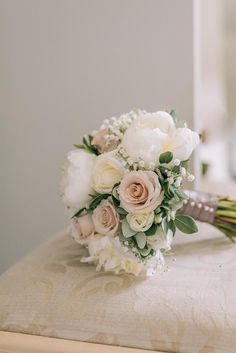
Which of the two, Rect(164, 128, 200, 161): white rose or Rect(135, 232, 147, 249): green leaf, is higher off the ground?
Rect(164, 128, 200, 161): white rose

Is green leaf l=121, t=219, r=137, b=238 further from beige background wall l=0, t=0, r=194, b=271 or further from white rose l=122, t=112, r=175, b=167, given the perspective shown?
beige background wall l=0, t=0, r=194, b=271

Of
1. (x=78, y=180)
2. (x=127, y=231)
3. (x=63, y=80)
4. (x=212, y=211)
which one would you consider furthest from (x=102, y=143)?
(x=63, y=80)

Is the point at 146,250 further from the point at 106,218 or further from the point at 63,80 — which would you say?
the point at 63,80

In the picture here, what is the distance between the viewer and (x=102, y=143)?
3.43 ft

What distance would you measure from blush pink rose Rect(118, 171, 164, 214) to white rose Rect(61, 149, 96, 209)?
0.30 ft

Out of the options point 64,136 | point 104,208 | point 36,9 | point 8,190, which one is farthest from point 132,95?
point 104,208

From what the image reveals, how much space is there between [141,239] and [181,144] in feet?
0.62

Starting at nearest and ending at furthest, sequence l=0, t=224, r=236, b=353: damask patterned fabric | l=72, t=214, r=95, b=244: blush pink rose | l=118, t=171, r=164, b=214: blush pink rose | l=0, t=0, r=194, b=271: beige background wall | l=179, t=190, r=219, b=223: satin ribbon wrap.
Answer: l=0, t=224, r=236, b=353: damask patterned fabric < l=118, t=171, r=164, b=214: blush pink rose < l=72, t=214, r=95, b=244: blush pink rose < l=179, t=190, r=219, b=223: satin ribbon wrap < l=0, t=0, r=194, b=271: beige background wall

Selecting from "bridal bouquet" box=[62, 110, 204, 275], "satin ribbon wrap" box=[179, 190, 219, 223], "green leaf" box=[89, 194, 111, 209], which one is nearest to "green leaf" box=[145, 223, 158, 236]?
"bridal bouquet" box=[62, 110, 204, 275]

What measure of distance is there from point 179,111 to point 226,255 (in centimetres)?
53

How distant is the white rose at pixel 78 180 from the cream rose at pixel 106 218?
0.13 ft

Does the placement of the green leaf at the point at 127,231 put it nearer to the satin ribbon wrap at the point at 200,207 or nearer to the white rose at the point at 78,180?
the white rose at the point at 78,180

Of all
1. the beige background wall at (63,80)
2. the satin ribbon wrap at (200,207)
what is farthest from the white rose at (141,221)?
the beige background wall at (63,80)

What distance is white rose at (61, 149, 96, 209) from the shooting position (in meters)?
0.98
